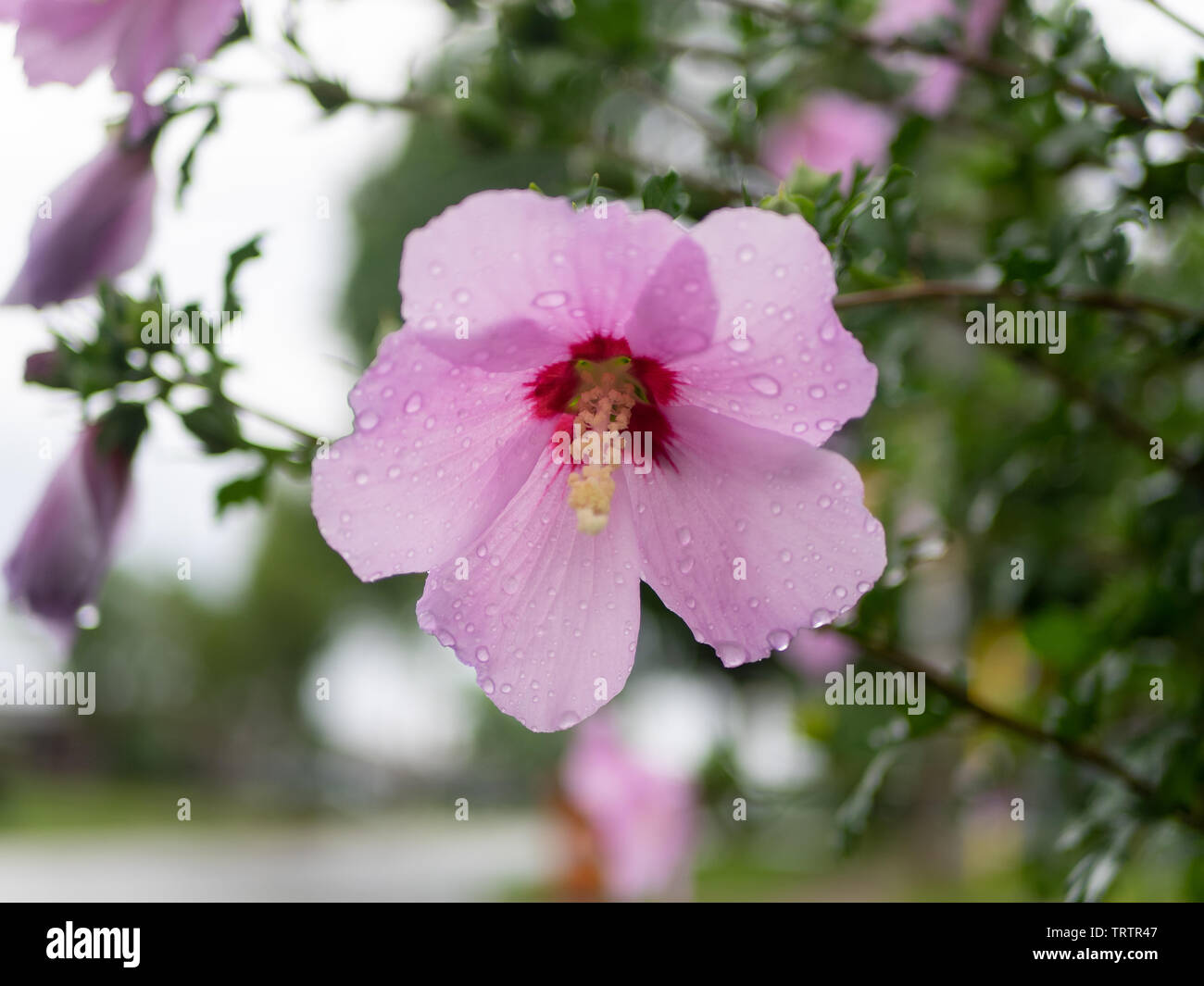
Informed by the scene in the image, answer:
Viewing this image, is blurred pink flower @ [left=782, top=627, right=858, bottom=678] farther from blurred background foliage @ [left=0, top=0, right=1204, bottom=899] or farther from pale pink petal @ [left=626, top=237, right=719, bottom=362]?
pale pink petal @ [left=626, top=237, right=719, bottom=362]

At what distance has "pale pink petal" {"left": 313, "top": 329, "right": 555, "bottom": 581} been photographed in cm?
66

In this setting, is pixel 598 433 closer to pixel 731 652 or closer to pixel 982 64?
pixel 731 652

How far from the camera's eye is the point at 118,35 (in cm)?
88

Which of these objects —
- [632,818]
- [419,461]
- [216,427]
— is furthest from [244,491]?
A: [632,818]

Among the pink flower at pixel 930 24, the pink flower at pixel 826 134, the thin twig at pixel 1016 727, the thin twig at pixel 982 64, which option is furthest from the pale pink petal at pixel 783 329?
the pink flower at pixel 826 134

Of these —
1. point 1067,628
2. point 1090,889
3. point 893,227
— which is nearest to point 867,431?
point 1067,628

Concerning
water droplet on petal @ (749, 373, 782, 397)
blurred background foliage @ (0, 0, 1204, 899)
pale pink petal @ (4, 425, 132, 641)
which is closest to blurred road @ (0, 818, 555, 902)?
blurred background foliage @ (0, 0, 1204, 899)

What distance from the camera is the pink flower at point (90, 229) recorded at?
92 cm

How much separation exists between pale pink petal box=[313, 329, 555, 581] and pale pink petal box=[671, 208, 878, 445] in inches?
5.8

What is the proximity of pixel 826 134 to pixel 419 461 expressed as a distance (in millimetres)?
1600

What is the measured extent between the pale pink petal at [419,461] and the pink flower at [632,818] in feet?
7.96

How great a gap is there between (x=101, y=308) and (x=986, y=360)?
1.52m

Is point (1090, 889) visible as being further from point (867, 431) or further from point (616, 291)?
point (867, 431)
